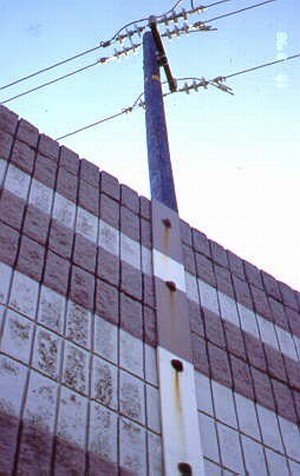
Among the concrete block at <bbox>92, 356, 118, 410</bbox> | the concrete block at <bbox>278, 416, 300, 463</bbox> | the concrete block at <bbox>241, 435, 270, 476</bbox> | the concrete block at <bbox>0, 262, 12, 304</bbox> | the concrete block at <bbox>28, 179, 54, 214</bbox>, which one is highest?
the concrete block at <bbox>28, 179, 54, 214</bbox>

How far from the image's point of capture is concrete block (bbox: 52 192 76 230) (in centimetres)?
625

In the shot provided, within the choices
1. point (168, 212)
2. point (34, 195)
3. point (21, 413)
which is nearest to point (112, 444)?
point (21, 413)

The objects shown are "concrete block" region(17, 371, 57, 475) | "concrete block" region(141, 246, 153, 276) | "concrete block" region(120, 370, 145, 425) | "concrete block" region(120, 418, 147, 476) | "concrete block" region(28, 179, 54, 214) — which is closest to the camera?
"concrete block" region(17, 371, 57, 475)

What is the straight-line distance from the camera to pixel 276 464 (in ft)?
19.4

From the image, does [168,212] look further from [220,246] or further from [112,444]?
[112,444]

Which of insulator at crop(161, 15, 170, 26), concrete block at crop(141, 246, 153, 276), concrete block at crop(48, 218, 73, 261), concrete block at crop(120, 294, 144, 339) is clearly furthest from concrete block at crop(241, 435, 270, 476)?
insulator at crop(161, 15, 170, 26)

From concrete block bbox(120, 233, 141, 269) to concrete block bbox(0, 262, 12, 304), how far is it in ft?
5.20

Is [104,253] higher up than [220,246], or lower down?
higher up

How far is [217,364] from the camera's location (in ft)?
20.8

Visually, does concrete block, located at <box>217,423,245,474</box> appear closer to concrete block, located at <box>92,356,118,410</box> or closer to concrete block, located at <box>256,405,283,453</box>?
concrete block, located at <box>256,405,283,453</box>

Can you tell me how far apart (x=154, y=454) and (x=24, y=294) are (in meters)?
1.67

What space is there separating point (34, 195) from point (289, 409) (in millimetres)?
3489

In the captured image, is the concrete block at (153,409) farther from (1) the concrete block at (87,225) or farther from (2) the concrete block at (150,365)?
(1) the concrete block at (87,225)

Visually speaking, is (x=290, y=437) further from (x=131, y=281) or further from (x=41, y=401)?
(x=41, y=401)
